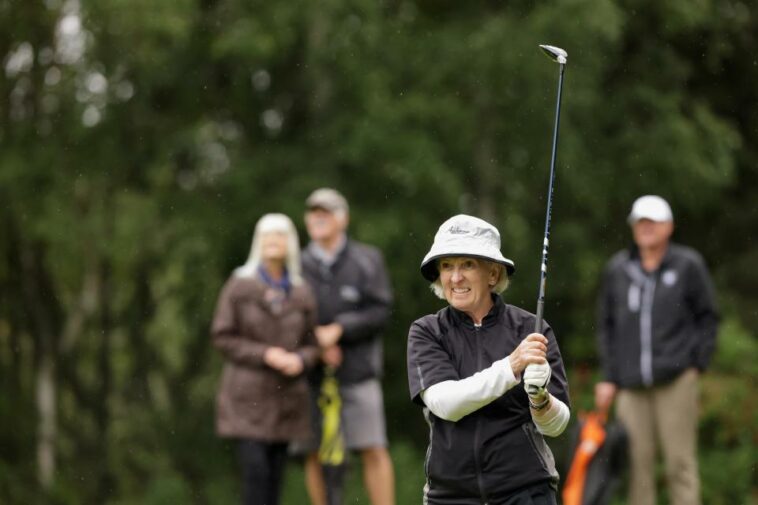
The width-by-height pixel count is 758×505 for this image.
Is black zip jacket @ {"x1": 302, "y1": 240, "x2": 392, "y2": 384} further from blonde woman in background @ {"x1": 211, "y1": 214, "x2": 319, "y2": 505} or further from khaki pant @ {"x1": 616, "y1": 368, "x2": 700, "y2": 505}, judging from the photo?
khaki pant @ {"x1": 616, "y1": 368, "x2": 700, "y2": 505}

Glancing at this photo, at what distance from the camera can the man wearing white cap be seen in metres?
9.02

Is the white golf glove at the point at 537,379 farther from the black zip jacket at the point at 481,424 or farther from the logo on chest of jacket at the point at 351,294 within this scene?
the logo on chest of jacket at the point at 351,294

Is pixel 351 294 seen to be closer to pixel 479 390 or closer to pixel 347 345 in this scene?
pixel 347 345

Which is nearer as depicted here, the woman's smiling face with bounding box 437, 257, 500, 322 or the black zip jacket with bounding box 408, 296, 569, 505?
the black zip jacket with bounding box 408, 296, 569, 505

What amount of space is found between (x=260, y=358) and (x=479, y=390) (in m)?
3.84

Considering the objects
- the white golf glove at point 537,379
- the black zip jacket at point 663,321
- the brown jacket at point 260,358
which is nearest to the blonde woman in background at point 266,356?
the brown jacket at point 260,358

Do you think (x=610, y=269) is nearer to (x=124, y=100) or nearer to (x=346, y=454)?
(x=346, y=454)

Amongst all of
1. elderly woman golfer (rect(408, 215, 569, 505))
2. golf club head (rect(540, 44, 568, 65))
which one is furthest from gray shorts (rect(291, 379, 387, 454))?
golf club head (rect(540, 44, 568, 65))

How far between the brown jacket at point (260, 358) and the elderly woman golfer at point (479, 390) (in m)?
3.44

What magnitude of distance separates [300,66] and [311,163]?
118cm

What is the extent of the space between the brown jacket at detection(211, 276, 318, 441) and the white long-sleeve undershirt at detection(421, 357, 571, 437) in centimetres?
361

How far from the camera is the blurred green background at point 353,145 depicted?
1580 centimetres

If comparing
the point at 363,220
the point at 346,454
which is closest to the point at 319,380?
the point at 346,454

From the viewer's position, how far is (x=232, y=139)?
17156mm
